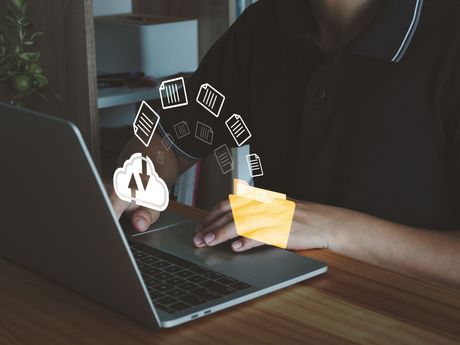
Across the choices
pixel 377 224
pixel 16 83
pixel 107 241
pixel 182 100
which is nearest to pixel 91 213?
pixel 107 241

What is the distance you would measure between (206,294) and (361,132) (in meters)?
0.52

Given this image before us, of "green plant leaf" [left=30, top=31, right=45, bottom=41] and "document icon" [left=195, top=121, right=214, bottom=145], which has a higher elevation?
"green plant leaf" [left=30, top=31, right=45, bottom=41]

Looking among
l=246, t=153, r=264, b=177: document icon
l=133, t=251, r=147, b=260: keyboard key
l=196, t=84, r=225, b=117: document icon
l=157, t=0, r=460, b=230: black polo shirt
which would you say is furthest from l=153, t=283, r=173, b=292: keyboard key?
l=196, t=84, r=225, b=117: document icon

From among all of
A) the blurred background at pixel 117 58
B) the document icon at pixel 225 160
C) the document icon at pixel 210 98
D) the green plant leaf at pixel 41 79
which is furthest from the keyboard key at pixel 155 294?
the document icon at pixel 225 160

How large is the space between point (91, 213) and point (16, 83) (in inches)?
46.3

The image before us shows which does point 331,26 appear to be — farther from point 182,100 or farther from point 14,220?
point 14,220

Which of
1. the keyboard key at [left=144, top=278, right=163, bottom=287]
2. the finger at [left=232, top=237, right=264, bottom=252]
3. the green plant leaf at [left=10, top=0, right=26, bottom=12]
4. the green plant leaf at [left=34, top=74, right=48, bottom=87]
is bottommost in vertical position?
the keyboard key at [left=144, top=278, right=163, bottom=287]

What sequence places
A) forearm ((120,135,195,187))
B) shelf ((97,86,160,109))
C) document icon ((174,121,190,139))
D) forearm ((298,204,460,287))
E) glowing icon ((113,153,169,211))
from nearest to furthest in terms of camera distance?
forearm ((298,204,460,287)) < glowing icon ((113,153,169,211)) < forearm ((120,135,195,187)) < document icon ((174,121,190,139)) < shelf ((97,86,160,109))

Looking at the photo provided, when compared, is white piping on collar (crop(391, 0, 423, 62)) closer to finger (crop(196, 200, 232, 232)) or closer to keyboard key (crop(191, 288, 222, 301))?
finger (crop(196, 200, 232, 232))

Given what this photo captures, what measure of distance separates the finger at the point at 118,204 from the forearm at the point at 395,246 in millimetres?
280

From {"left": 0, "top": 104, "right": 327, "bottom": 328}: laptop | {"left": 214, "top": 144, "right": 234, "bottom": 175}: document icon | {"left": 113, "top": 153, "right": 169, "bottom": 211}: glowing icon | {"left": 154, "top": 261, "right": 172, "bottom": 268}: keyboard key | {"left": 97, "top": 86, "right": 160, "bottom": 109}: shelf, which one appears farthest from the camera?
{"left": 214, "top": 144, "right": 234, "bottom": 175}: document icon

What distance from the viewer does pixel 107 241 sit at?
0.76 m

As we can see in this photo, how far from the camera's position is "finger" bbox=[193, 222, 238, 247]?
102 centimetres

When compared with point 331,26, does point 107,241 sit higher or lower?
lower
